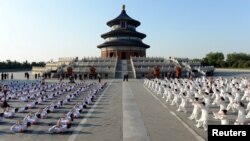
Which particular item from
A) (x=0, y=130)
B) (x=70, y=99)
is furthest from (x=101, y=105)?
(x=0, y=130)

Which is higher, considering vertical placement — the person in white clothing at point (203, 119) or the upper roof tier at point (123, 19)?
the upper roof tier at point (123, 19)

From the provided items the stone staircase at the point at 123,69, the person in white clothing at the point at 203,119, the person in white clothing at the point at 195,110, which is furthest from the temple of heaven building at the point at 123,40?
the person in white clothing at the point at 203,119

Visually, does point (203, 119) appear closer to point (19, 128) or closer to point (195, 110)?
point (195, 110)

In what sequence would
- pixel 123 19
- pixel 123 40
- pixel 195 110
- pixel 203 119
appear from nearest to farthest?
pixel 203 119, pixel 195 110, pixel 123 40, pixel 123 19

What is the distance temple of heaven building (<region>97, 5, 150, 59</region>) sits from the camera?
74562mm

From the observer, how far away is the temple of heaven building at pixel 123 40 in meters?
74.6

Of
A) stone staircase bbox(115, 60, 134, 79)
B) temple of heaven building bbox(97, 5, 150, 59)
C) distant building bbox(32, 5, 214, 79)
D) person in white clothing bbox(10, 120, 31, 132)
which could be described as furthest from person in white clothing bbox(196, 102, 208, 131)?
temple of heaven building bbox(97, 5, 150, 59)

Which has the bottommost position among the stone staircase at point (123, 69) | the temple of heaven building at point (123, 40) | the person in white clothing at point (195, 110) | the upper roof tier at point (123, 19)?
the person in white clothing at point (195, 110)

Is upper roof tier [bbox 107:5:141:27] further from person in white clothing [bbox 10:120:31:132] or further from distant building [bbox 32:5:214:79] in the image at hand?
person in white clothing [bbox 10:120:31:132]

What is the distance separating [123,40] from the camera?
76312mm

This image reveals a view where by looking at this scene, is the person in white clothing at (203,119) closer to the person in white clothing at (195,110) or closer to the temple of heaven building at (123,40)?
the person in white clothing at (195,110)

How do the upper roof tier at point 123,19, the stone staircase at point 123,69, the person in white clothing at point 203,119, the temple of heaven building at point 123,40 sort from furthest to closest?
the upper roof tier at point 123,19 < the temple of heaven building at point 123,40 < the stone staircase at point 123,69 < the person in white clothing at point 203,119

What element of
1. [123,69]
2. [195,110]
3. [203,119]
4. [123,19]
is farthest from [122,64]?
[203,119]

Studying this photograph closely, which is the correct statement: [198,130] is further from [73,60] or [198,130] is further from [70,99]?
[73,60]
